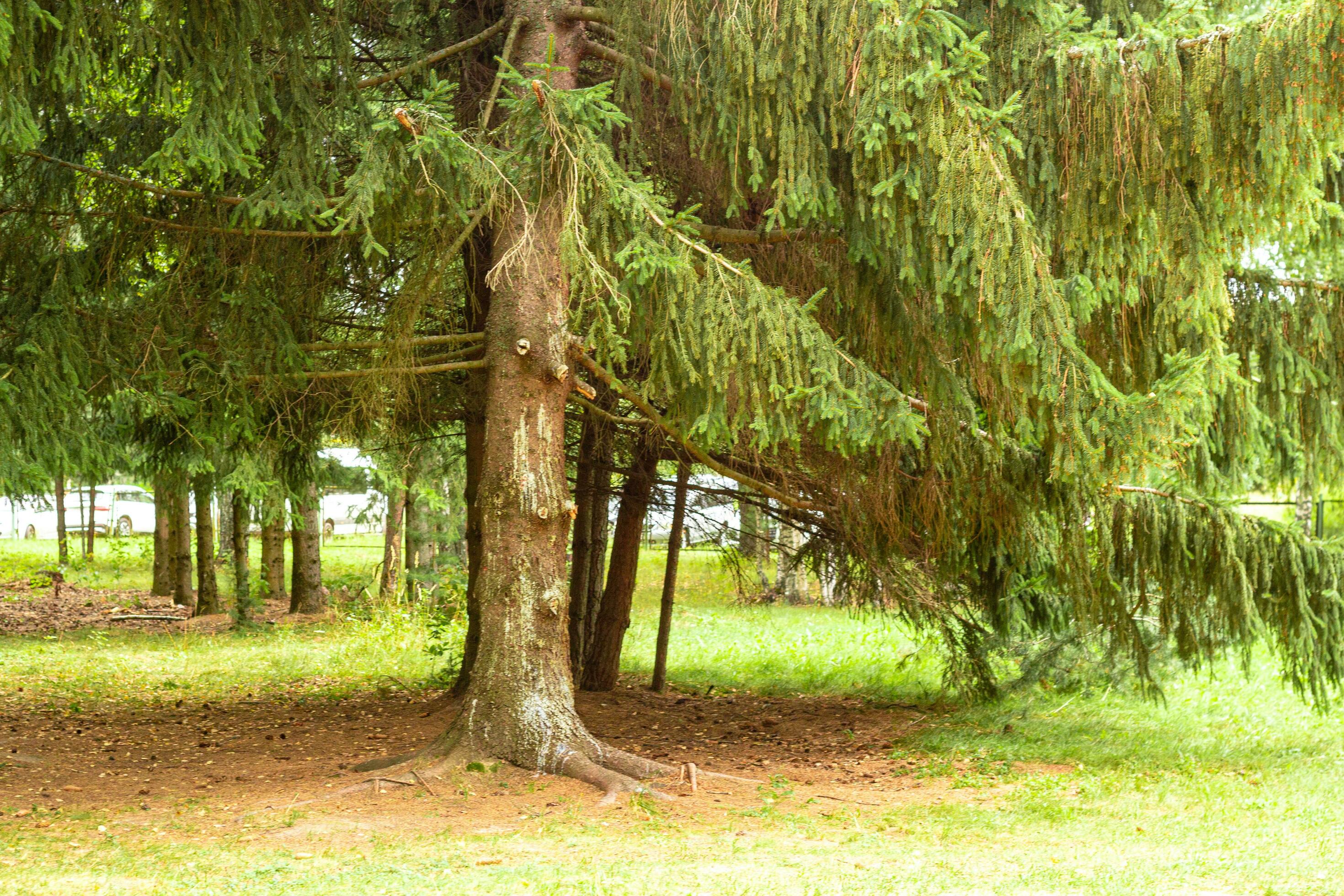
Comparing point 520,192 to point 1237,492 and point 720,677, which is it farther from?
point 720,677

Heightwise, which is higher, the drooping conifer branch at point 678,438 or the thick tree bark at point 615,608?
the drooping conifer branch at point 678,438

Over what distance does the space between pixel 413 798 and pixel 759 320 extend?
3.30 meters

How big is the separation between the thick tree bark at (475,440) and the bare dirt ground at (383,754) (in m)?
0.56

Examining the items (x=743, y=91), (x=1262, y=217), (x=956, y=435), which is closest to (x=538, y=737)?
(x=956, y=435)

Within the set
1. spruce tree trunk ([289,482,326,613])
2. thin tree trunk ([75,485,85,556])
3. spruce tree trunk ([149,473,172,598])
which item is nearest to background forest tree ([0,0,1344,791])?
spruce tree trunk ([289,482,326,613])

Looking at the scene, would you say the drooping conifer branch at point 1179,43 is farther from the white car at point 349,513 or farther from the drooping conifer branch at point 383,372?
the white car at point 349,513

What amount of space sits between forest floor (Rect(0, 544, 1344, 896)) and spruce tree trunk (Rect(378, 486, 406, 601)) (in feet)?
13.2

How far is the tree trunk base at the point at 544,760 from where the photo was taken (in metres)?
6.71

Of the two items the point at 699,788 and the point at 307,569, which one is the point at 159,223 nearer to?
the point at 699,788

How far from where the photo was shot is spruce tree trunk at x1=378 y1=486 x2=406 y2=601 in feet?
60.4

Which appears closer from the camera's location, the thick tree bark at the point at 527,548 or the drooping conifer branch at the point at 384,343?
the thick tree bark at the point at 527,548

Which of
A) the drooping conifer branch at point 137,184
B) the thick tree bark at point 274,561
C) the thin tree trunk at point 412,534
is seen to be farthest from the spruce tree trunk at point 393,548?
the drooping conifer branch at point 137,184

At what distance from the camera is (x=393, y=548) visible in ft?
62.6

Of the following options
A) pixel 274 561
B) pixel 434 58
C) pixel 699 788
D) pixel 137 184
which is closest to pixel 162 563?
pixel 274 561
